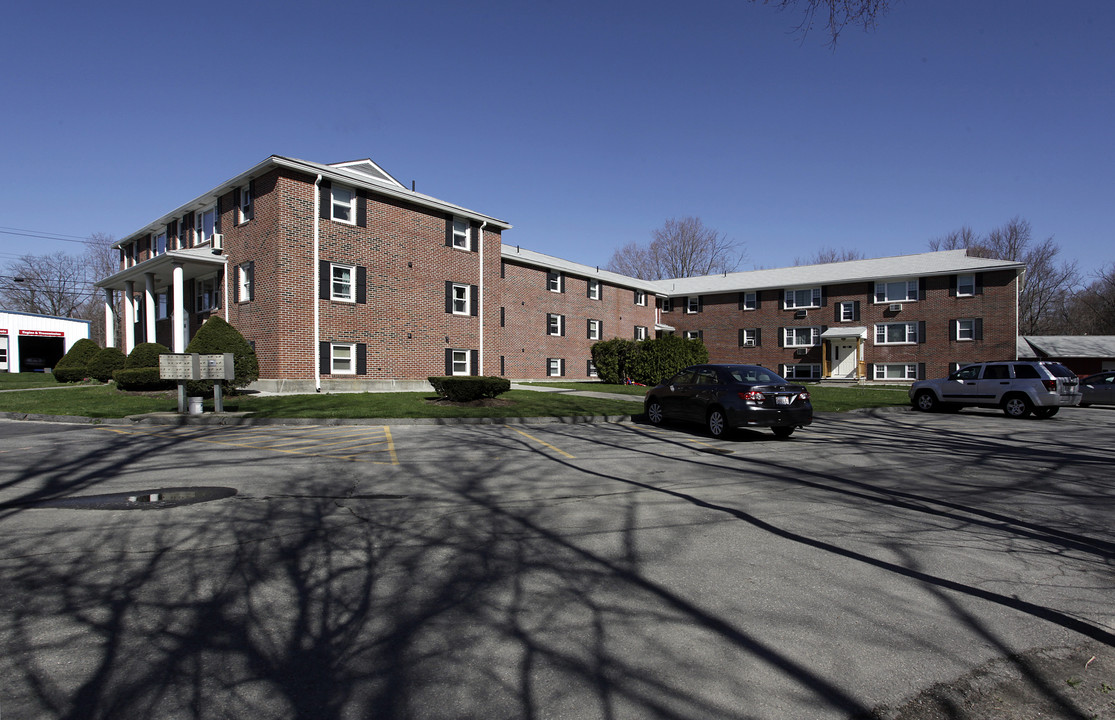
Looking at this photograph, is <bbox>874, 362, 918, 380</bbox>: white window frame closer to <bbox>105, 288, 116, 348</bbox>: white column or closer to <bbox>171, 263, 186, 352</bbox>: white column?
<bbox>171, 263, 186, 352</bbox>: white column

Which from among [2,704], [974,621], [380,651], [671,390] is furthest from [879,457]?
[2,704]

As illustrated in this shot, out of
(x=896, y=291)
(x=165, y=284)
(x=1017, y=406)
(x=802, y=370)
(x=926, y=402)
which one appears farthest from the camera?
(x=802, y=370)

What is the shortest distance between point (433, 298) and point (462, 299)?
5.98 feet

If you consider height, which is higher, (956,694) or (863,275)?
(863,275)

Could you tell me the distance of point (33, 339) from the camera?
48.6 m

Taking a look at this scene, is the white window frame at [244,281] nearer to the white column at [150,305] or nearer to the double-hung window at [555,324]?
the white column at [150,305]

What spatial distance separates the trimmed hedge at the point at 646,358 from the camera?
90.0 feet

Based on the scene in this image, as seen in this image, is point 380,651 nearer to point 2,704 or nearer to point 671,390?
point 2,704

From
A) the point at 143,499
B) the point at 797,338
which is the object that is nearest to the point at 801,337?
the point at 797,338

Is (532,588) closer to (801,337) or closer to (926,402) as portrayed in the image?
(926,402)

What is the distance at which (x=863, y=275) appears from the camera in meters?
40.8

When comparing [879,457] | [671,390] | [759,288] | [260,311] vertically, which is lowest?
[879,457]

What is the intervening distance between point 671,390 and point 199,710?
12.2 meters

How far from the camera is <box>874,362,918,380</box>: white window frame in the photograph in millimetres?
39219
